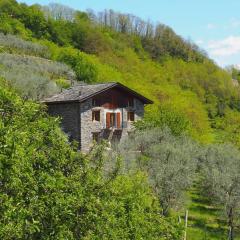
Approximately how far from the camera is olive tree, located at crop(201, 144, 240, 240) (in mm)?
26625

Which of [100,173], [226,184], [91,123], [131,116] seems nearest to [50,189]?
[100,173]

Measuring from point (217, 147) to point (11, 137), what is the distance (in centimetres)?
3069

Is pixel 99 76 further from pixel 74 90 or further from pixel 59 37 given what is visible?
pixel 59 37

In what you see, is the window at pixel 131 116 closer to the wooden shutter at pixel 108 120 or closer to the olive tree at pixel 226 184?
the wooden shutter at pixel 108 120

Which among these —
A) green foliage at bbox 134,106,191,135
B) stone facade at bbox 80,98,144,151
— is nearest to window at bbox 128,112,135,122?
stone facade at bbox 80,98,144,151

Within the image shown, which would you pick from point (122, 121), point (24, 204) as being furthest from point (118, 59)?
point (24, 204)

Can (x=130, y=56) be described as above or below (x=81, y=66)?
above

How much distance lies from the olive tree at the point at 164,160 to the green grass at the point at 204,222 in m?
1.72

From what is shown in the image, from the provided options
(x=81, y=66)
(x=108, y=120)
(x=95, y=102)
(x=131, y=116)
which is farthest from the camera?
(x=81, y=66)

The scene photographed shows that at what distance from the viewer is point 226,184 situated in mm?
27750

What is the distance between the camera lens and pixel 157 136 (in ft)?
120

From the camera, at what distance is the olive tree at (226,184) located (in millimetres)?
26625

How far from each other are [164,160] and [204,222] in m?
5.40

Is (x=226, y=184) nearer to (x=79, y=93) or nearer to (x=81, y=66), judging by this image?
(x=79, y=93)
